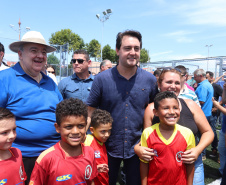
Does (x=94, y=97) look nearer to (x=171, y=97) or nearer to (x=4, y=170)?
(x=171, y=97)

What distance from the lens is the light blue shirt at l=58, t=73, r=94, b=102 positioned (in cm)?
400

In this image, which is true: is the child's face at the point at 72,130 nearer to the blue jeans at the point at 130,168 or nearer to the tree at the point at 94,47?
the blue jeans at the point at 130,168

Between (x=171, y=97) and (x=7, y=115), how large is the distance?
63.3 inches

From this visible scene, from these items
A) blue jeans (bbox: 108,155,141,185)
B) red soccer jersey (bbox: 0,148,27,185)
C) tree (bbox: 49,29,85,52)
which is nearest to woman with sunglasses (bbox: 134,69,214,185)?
blue jeans (bbox: 108,155,141,185)

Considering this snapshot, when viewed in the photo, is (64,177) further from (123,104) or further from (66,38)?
(66,38)

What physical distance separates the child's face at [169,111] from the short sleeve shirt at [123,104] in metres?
0.43

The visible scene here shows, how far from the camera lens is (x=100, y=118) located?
2586mm

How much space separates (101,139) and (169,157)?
0.94 m

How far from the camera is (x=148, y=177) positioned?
A: 84.0 inches

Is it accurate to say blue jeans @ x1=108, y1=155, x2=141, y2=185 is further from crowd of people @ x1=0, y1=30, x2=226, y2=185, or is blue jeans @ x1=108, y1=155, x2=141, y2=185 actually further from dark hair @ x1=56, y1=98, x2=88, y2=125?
dark hair @ x1=56, y1=98, x2=88, y2=125

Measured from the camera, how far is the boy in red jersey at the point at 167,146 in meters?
2.01

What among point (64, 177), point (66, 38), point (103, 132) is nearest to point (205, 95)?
point (103, 132)

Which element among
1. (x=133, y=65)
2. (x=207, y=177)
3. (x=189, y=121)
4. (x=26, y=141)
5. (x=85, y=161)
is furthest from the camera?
(x=207, y=177)

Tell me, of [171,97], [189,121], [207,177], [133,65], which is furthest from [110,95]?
[207,177]
